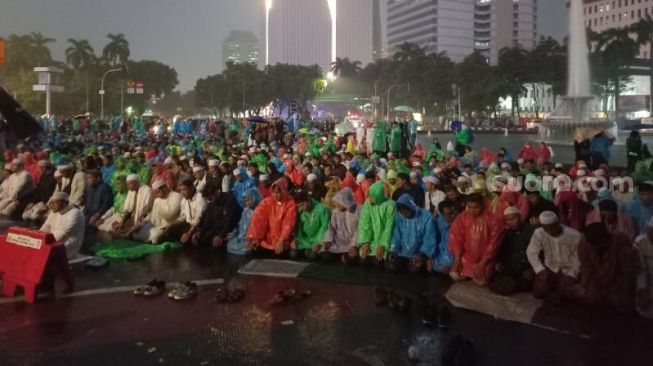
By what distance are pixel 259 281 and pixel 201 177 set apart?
4.43 m

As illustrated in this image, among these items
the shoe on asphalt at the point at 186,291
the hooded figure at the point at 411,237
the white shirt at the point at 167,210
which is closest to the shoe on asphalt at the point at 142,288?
the shoe on asphalt at the point at 186,291

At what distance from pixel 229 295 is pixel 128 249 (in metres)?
2.85

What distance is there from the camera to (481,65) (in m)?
63.1

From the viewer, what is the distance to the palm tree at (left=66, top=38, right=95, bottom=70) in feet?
226

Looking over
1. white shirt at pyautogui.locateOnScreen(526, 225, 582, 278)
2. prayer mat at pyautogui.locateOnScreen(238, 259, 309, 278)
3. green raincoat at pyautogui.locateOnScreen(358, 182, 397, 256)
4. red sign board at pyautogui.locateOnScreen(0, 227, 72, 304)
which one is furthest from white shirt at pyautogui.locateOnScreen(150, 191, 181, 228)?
white shirt at pyautogui.locateOnScreen(526, 225, 582, 278)

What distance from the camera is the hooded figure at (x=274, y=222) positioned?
8086 millimetres

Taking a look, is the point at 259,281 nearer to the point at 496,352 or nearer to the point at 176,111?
the point at 496,352

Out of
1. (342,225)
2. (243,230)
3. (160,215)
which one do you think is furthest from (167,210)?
(342,225)

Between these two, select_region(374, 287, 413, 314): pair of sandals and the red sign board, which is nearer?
select_region(374, 287, 413, 314): pair of sandals

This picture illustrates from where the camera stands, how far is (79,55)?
69125 millimetres

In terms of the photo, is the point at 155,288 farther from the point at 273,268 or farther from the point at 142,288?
the point at 273,268

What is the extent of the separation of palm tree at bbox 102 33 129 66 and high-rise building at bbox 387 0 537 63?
64564 millimetres

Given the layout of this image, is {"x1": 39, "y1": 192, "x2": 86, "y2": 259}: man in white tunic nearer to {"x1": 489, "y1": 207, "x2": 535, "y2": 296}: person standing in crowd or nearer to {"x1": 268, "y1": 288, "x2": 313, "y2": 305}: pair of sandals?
{"x1": 268, "y1": 288, "x2": 313, "y2": 305}: pair of sandals

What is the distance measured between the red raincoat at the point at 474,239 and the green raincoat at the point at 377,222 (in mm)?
965
